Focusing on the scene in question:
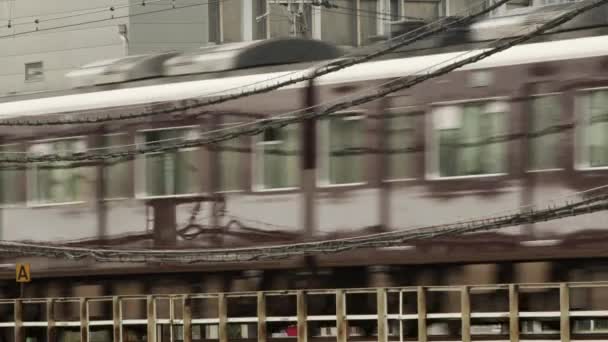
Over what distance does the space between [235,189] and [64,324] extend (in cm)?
267

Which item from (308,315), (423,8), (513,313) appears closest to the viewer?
(513,313)

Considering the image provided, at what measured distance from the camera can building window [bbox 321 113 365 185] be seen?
21094mm

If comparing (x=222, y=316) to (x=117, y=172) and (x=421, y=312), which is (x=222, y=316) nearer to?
(x=421, y=312)

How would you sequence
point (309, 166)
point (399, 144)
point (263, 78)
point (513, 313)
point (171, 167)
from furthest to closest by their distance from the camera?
point (171, 167), point (263, 78), point (309, 166), point (399, 144), point (513, 313)

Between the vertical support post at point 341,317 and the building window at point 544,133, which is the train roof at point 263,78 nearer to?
the building window at point 544,133

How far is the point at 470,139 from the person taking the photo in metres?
20.1

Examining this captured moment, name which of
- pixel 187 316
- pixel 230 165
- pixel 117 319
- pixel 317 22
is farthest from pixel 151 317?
pixel 317 22

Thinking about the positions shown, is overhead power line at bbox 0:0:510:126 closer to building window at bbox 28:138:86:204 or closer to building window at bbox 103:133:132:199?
building window at bbox 103:133:132:199

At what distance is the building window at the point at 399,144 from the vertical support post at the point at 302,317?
7.68ft

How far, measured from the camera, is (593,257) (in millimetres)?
19281

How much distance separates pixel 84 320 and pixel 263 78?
3.72 m

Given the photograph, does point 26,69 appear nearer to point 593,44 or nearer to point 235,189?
point 235,189

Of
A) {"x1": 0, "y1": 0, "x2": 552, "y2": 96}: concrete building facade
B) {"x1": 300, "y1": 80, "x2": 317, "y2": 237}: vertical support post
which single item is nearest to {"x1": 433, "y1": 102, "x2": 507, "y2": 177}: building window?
{"x1": 300, "y1": 80, "x2": 317, "y2": 237}: vertical support post

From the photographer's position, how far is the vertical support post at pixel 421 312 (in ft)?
59.3
